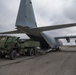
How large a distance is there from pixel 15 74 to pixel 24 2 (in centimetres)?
1091

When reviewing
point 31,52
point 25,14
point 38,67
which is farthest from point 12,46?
point 38,67

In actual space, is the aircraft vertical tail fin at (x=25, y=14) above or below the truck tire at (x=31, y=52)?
above

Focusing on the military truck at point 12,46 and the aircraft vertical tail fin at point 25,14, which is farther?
the aircraft vertical tail fin at point 25,14

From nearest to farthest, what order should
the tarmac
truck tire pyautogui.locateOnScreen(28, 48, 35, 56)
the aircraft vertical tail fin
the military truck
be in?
the tarmac → the military truck → the aircraft vertical tail fin → truck tire pyautogui.locateOnScreen(28, 48, 35, 56)

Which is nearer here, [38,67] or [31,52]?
[38,67]

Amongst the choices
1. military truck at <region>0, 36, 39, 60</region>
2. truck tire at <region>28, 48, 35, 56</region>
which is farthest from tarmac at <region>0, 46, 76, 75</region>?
truck tire at <region>28, 48, 35, 56</region>

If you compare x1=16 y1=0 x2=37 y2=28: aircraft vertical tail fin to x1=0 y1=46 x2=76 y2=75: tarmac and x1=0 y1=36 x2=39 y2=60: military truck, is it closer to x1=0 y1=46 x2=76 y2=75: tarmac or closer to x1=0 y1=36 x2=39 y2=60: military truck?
x1=0 y1=36 x2=39 y2=60: military truck

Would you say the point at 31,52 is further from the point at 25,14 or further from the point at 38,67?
the point at 38,67

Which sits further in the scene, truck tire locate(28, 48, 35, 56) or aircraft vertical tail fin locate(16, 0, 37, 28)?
truck tire locate(28, 48, 35, 56)

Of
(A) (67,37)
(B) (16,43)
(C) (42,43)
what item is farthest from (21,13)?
(A) (67,37)

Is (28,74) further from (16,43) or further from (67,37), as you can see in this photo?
(67,37)

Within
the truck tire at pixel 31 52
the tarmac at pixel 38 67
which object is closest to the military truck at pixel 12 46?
the truck tire at pixel 31 52

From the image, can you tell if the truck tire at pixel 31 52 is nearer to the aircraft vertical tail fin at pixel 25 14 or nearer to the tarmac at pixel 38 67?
the aircraft vertical tail fin at pixel 25 14

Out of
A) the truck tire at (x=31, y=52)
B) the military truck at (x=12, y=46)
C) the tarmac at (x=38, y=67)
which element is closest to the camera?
the tarmac at (x=38, y=67)
